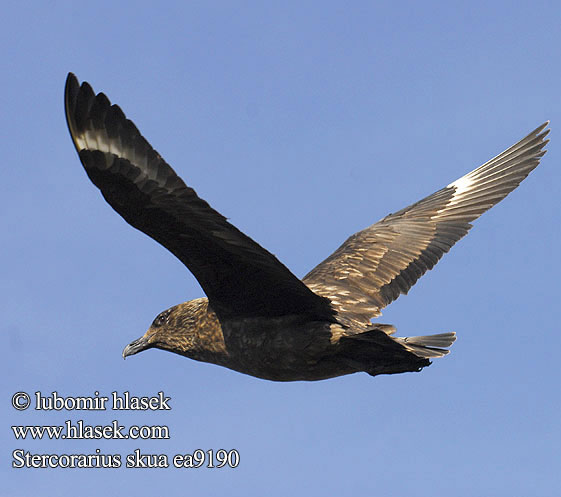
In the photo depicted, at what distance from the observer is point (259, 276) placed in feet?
21.5

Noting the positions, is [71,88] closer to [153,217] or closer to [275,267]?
[153,217]

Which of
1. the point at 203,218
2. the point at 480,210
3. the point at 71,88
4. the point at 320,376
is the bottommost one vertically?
the point at 320,376

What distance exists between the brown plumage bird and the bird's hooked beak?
0.01 meters

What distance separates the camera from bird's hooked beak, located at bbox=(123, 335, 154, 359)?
7.80 meters

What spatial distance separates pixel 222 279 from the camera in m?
6.69

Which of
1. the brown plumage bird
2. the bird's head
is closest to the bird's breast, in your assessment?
the brown plumage bird

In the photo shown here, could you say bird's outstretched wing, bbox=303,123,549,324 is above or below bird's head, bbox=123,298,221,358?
above

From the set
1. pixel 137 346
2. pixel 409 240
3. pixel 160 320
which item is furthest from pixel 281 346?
pixel 409 240

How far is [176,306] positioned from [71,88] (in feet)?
7.60

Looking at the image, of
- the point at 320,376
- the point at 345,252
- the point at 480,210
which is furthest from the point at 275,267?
the point at 480,210

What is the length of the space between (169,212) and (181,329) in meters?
1.66

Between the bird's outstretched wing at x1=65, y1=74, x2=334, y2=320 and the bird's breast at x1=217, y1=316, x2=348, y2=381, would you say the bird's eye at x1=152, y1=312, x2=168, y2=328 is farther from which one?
the bird's outstretched wing at x1=65, y1=74, x2=334, y2=320

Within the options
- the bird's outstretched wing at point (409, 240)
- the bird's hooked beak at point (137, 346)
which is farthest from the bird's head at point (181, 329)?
the bird's outstretched wing at point (409, 240)

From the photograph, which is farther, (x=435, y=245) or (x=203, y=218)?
(x=435, y=245)
